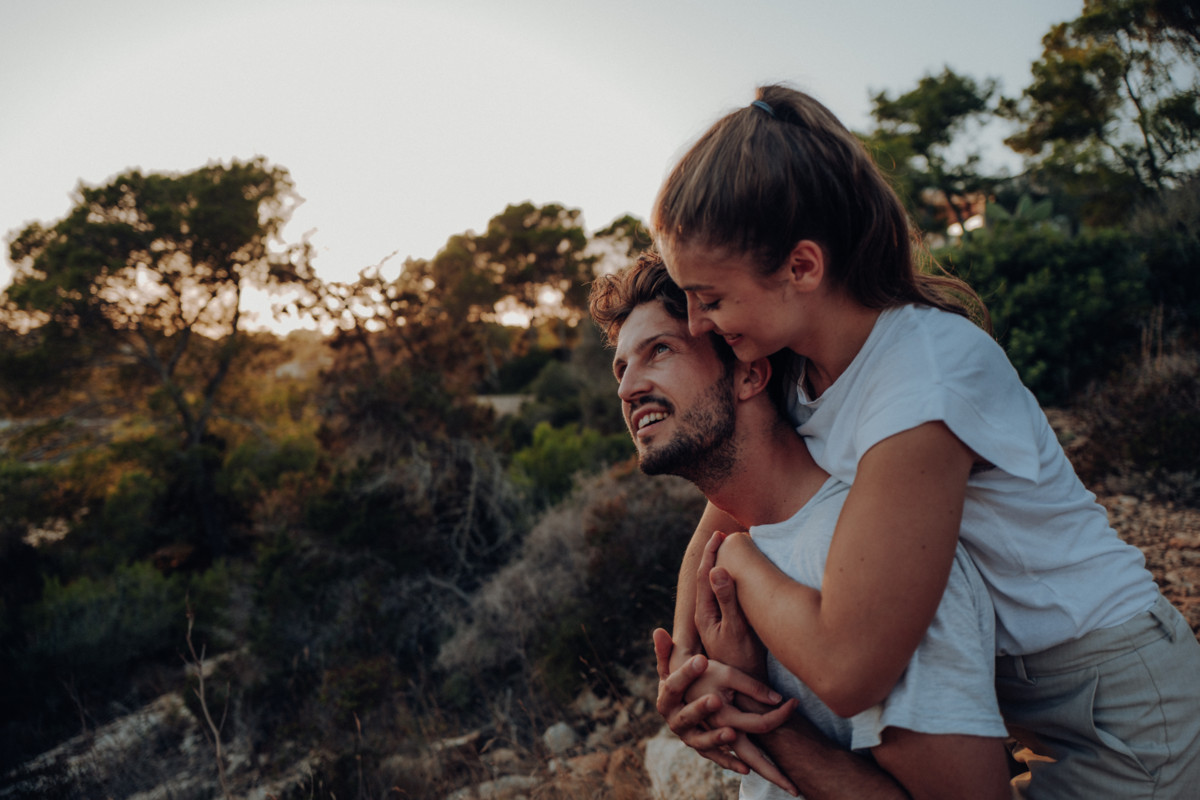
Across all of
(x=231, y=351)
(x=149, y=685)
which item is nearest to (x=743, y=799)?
(x=149, y=685)

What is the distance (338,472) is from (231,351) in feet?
36.6

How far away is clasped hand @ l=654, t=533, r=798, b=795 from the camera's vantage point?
54.9 inches

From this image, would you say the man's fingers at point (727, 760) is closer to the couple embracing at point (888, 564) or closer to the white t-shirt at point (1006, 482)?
the couple embracing at point (888, 564)

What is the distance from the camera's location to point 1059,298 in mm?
8719

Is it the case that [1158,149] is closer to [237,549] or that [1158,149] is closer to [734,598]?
[734,598]

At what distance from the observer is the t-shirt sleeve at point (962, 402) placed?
1.14 metres

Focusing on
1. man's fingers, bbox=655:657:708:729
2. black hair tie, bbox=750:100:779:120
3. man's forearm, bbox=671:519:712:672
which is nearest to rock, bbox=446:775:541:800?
man's forearm, bbox=671:519:712:672

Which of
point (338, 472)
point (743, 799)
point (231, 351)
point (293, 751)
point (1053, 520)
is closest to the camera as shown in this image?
point (1053, 520)

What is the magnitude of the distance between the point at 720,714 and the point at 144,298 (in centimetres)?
1933

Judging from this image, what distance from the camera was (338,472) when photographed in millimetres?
8477

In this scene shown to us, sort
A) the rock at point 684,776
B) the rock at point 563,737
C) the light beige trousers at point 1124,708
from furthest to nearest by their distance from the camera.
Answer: the rock at point 563,737 < the rock at point 684,776 < the light beige trousers at point 1124,708

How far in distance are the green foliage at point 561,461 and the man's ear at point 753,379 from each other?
7185mm

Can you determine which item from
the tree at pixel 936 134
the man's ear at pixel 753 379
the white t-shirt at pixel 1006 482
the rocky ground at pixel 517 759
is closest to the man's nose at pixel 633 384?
the man's ear at pixel 753 379

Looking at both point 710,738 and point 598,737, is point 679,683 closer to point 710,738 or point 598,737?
point 710,738
